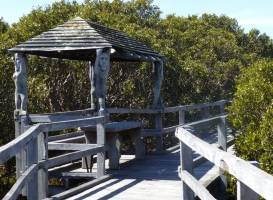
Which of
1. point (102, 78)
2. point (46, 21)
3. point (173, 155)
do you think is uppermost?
point (46, 21)

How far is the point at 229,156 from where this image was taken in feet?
11.0

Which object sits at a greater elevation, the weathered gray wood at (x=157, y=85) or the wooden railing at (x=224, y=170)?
the weathered gray wood at (x=157, y=85)

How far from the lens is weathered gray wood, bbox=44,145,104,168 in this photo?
663 centimetres

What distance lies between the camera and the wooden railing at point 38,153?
4227mm

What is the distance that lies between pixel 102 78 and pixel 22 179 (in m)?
→ 4.81

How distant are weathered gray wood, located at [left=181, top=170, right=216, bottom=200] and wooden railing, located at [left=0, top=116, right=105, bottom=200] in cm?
157

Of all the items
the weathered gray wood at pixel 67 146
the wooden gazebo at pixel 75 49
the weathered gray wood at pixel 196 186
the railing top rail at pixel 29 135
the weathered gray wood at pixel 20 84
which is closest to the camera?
the railing top rail at pixel 29 135

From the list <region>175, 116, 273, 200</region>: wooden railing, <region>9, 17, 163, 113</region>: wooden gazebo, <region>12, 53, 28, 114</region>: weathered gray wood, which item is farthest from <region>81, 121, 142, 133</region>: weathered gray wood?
<region>175, 116, 273, 200</region>: wooden railing

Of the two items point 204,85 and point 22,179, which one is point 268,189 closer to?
point 22,179

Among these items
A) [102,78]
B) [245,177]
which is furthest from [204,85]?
[245,177]

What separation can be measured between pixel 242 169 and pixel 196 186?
159cm

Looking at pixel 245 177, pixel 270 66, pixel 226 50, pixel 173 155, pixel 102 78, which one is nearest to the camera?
pixel 245 177

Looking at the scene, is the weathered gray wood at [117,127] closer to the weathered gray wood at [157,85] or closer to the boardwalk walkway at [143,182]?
the boardwalk walkway at [143,182]

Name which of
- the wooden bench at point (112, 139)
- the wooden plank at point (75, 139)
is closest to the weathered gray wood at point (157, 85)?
the wooden bench at point (112, 139)
